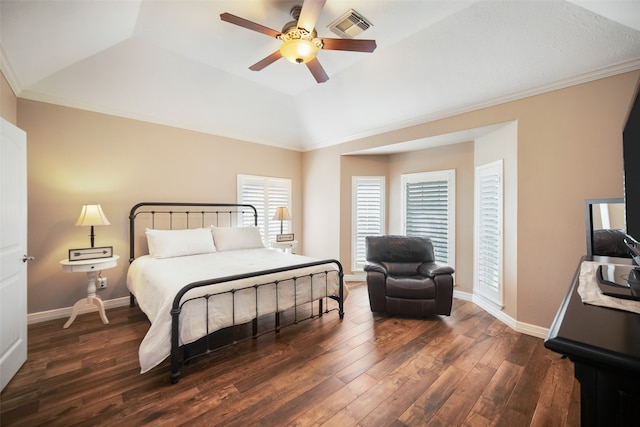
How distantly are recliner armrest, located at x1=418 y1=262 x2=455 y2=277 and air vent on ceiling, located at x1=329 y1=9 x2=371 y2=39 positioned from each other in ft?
9.83

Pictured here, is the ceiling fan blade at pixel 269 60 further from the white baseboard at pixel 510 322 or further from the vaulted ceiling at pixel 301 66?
the white baseboard at pixel 510 322

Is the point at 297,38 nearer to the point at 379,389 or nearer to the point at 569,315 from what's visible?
the point at 569,315

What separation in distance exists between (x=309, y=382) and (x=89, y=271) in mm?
3028

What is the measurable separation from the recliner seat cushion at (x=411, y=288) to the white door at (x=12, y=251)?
12.1 feet

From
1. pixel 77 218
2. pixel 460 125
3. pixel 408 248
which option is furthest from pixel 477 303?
pixel 77 218

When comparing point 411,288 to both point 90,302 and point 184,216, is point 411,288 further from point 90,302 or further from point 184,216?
point 90,302

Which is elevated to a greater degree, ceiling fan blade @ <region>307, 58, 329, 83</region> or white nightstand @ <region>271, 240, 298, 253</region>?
ceiling fan blade @ <region>307, 58, 329, 83</region>

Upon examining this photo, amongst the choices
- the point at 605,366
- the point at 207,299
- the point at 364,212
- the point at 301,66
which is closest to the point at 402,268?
the point at 364,212

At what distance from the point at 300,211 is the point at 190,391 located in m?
4.26

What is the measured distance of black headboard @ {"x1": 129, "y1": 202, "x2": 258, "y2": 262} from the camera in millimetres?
4031

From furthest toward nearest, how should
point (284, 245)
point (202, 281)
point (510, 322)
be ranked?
1. point (284, 245)
2. point (510, 322)
3. point (202, 281)

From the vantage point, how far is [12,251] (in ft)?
7.25

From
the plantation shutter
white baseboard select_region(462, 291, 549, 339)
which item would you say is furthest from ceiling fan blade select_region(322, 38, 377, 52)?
white baseboard select_region(462, 291, 549, 339)

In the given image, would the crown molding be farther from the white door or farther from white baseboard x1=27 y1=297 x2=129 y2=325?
white baseboard x1=27 y1=297 x2=129 y2=325
